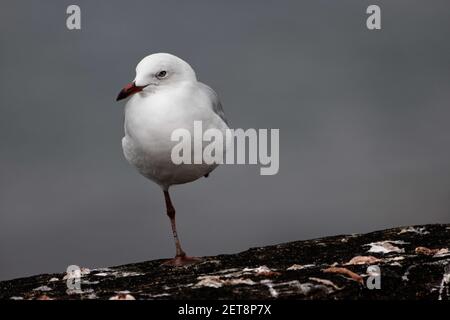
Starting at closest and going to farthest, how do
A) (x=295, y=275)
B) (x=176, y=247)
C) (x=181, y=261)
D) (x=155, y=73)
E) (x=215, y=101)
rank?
1. (x=295, y=275)
2. (x=155, y=73)
3. (x=215, y=101)
4. (x=181, y=261)
5. (x=176, y=247)

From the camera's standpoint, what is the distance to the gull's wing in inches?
279

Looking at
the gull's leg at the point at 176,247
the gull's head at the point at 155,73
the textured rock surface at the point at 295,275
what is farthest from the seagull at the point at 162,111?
the textured rock surface at the point at 295,275

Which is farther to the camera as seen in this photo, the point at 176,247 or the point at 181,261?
the point at 176,247

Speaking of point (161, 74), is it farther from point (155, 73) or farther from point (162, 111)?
point (162, 111)

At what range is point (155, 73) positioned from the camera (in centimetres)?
662

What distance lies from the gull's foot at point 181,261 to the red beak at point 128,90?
5.56 ft

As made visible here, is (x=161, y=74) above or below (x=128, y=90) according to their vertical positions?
above

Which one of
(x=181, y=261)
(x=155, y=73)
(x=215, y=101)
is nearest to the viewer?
(x=155, y=73)

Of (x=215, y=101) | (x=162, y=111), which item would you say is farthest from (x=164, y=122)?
(x=215, y=101)

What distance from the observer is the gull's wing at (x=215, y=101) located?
7086 mm

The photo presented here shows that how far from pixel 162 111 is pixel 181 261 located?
155 cm

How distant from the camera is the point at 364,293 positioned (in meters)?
5.10

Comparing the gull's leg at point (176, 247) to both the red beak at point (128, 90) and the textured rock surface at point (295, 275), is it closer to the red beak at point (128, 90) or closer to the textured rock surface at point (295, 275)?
the textured rock surface at point (295, 275)

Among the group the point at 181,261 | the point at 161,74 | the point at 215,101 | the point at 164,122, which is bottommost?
the point at 181,261
